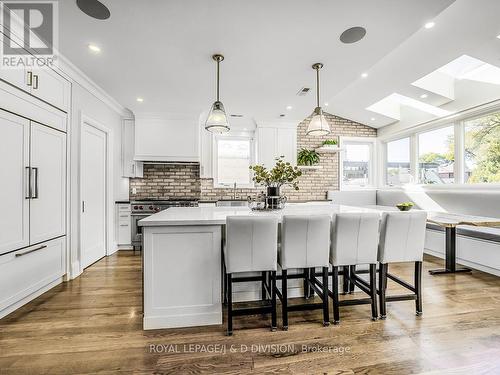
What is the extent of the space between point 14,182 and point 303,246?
2.58m

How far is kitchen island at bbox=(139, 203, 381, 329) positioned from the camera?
1920 mm

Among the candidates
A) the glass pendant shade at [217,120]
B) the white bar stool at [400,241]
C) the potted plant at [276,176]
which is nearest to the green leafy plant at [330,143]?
the potted plant at [276,176]

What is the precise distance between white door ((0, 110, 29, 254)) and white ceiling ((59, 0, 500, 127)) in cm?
97

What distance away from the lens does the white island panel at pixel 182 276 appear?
1923 mm

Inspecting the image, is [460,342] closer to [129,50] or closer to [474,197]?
[474,197]

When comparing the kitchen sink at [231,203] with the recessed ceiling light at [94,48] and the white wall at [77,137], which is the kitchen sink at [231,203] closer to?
the white wall at [77,137]

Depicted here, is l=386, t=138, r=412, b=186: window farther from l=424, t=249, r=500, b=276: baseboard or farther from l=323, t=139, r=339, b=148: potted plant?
l=424, t=249, r=500, b=276: baseboard

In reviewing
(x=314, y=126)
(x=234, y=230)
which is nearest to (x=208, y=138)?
(x=314, y=126)

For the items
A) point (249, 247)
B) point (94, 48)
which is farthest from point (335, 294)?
point (94, 48)

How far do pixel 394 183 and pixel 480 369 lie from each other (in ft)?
13.8

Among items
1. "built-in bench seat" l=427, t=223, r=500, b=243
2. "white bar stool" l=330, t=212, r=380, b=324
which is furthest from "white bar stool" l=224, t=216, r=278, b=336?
"built-in bench seat" l=427, t=223, r=500, b=243

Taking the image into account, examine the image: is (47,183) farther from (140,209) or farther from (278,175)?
(278,175)

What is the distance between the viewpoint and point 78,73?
3.03 m

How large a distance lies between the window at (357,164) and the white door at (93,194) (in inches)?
191
